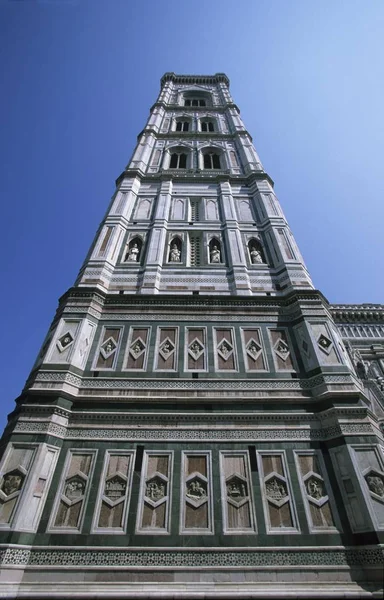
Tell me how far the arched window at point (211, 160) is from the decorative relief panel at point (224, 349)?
919 cm

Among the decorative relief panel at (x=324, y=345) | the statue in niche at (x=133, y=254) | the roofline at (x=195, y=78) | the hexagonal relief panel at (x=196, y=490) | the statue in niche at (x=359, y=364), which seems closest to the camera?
the hexagonal relief panel at (x=196, y=490)

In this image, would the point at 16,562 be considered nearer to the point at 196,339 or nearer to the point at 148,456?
the point at 148,456

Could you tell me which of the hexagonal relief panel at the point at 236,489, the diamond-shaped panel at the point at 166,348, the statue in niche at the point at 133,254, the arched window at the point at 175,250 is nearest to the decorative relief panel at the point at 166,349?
the diamond-shaped panel at the point at 166,348

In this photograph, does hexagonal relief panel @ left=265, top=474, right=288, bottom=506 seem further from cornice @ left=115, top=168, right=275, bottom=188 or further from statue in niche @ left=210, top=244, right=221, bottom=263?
cornice @ left=115, top=168, right=275, bottom=188

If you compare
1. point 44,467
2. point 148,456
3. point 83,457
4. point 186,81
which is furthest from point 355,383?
point 186,81

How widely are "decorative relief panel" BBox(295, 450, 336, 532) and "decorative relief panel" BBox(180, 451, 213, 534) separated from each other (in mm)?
1266

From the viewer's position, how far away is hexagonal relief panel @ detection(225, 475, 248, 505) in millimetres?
4848

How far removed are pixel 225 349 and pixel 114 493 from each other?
3.03 m

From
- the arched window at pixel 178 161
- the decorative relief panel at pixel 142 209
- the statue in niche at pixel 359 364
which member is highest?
the arched window at pixel 178 161

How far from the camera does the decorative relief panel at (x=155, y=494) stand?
4.59 metres

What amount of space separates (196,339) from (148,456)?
238 cm

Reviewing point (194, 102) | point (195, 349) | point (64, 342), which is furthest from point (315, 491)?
point (194, 102)

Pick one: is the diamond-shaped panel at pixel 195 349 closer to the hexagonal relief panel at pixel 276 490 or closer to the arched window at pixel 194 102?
the hexagonal relief panel at pixel 276 490

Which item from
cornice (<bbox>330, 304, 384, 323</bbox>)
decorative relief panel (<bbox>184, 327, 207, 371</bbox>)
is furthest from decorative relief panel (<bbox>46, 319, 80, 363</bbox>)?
cornice (<bbox>330, 304, 384, 323</bbox>)
